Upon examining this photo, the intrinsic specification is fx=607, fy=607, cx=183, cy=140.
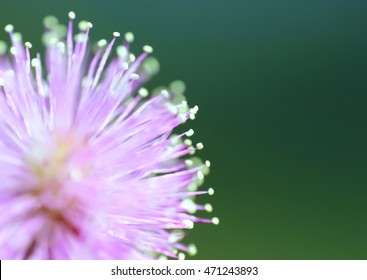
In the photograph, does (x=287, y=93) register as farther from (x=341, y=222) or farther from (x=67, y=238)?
(x=67, y=238)

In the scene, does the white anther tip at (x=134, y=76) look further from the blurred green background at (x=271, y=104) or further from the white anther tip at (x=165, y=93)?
the blurred green background at (x=271, y=104)

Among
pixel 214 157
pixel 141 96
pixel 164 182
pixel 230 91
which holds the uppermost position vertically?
pixel 230 91

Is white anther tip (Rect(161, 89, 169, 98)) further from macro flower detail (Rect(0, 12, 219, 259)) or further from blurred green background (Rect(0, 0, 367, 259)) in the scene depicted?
blurred green background (Rect(0, 0, 367, 259))

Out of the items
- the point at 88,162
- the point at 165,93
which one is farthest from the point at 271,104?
the point at 88,162

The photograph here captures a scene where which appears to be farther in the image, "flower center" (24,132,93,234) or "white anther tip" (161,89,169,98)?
"white anther tip" (161,89,169,98)

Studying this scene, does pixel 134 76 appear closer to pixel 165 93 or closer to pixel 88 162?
pixel 165 93

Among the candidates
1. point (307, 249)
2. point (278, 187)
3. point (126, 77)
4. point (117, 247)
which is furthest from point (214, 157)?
point (117, 247)

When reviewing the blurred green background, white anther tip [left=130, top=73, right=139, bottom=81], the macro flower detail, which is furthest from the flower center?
the blurred green background
